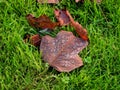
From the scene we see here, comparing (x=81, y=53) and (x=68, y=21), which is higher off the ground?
(x=68, y=21)

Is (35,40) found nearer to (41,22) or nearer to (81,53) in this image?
(41,22)

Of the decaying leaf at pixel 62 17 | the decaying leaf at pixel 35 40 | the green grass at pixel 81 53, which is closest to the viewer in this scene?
the green grass at pixel 81 53

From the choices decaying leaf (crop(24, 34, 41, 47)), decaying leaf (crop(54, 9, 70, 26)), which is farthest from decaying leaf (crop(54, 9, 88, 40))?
decaying leaf (crop(24, 34, 41, 47))

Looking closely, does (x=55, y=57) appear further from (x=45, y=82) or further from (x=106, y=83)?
(x=106, y=83)

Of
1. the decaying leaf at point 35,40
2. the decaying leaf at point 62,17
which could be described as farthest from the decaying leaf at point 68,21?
the decaying leaf at point 35,40

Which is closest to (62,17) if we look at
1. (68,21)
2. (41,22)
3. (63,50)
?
(68,21)

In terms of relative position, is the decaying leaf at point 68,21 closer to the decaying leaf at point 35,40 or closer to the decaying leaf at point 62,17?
the decaying leaf at point 62,17
